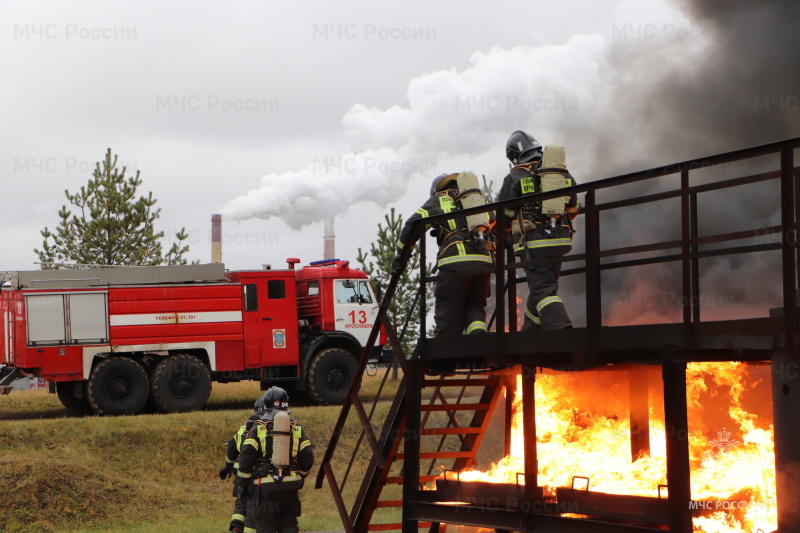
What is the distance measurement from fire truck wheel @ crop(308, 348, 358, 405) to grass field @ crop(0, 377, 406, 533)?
0.82 metres

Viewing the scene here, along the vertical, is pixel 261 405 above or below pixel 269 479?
above

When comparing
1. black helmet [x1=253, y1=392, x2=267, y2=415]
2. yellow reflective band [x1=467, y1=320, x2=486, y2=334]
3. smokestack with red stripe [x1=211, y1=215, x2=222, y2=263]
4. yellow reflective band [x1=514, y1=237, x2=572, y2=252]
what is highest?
smokestack with red stripe [x1=211, y1=215, x2=222, y2=263]

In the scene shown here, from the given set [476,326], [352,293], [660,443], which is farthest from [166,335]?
[660,443]

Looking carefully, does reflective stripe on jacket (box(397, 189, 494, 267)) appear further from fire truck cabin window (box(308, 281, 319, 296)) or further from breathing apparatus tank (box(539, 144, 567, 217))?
fire truck cabin window (box(308, 281, 319, 296))

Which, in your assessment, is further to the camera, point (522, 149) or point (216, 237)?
point (216, 237)

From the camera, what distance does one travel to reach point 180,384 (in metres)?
20.3

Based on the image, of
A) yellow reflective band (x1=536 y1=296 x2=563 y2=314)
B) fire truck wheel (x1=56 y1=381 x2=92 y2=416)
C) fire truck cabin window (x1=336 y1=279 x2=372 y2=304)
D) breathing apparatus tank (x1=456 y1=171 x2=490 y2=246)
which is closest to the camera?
yellow reflective band (x1=536 y1=296 x2=563 y2=314)

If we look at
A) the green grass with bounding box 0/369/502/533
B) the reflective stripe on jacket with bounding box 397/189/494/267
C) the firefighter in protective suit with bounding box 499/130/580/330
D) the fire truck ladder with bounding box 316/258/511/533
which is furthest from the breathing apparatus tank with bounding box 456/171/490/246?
the green grass with bounding box 0/369/502/533

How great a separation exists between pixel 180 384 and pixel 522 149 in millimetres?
13267

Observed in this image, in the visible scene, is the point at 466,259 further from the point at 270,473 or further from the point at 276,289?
the point at 276,289

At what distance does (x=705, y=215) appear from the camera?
2048cm

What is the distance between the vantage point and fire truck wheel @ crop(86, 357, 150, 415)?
1981 centimetres

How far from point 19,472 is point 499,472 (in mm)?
9035

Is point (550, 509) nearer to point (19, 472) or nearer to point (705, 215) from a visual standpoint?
point (19, 472)
